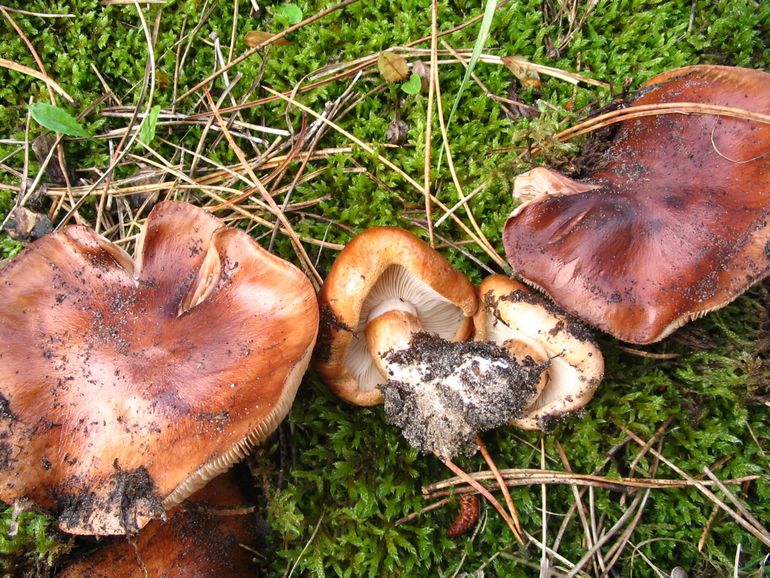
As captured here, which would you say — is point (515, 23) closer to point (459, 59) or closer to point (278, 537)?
point (459, 59)

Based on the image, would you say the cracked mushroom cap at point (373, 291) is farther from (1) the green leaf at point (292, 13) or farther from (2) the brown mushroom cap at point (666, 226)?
(1) the green leaf at point (292, 13)

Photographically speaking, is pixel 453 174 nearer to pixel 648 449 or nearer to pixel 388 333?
pixel 388 333

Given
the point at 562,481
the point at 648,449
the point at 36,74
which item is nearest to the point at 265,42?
the point at 36,74

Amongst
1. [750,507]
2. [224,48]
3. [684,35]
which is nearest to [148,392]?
[224,48]

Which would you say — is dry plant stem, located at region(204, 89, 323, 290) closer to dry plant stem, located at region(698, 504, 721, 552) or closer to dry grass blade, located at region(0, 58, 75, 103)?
dry grass blade, located at region(0, 58, 75, 103)

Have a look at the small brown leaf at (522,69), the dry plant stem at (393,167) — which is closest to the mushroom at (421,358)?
the dry plant stem at (393,167)

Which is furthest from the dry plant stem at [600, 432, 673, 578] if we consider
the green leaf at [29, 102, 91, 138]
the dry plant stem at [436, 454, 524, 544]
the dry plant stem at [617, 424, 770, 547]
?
the green leaf at [29, 102, 91, 138]
